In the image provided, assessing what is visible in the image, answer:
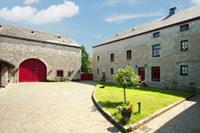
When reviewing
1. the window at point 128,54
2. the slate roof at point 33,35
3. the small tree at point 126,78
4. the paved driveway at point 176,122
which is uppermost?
the slate roof at point 33,35

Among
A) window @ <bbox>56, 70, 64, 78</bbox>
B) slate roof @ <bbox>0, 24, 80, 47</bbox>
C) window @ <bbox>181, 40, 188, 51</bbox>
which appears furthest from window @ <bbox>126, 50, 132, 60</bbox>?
window @ <bbox>56, 70, 64, 78</bbox>

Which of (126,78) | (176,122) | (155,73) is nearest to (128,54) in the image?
(155,73)

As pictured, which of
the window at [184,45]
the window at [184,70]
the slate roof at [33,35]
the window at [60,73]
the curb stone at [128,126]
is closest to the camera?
the curb stone at [128,126]

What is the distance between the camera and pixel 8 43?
26.4 metres

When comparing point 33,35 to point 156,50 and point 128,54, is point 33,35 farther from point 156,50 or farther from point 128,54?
point 156,50

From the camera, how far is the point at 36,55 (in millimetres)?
29016

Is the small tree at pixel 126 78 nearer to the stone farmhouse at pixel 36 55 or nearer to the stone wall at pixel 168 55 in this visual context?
the stone wall at pixel 168 55

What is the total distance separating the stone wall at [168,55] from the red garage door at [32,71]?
39.7 feet

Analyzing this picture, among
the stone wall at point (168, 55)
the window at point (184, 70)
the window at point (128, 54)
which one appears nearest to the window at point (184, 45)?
the stone wall at point (168, 55)

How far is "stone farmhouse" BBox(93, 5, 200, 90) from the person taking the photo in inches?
766

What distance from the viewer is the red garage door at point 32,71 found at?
1096 inches

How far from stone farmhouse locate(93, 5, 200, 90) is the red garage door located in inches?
476

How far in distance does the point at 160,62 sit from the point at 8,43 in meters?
20.5

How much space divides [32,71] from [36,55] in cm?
252
